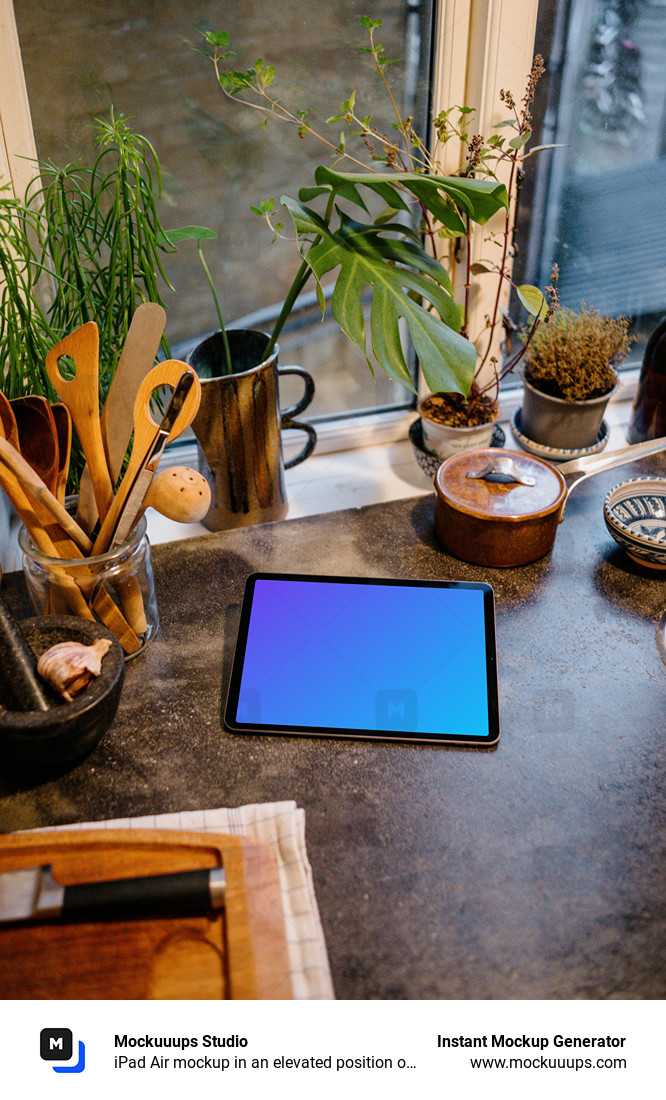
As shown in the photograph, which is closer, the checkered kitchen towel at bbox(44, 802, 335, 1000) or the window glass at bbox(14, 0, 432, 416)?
the checkered kitchen towel at bbox(44, 802, 335, 1000)

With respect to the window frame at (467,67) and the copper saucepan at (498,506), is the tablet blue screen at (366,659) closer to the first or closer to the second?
the copper saucepan at (498,506)

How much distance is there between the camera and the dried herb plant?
3.65 ft

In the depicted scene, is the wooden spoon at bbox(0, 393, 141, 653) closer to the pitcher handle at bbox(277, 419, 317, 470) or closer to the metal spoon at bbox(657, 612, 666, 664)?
the pitcher handle at bbox(277, 419, 317, 470)

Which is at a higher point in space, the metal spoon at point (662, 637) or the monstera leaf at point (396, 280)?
the monstera leaf at point (396, 280)

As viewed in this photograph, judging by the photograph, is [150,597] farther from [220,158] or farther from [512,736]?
[220,158]

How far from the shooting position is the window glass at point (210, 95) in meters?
0.96

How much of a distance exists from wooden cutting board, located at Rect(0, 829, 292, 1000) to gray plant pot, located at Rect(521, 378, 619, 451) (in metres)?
0.70

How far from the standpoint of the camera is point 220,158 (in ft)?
3.51

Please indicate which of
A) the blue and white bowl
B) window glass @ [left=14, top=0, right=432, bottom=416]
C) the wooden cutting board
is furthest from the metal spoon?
window glass @ [left=14, top=0, right=432, bottom=416]

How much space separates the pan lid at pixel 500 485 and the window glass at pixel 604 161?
42 cm

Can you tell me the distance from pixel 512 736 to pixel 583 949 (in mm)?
200

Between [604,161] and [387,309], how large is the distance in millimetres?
564
